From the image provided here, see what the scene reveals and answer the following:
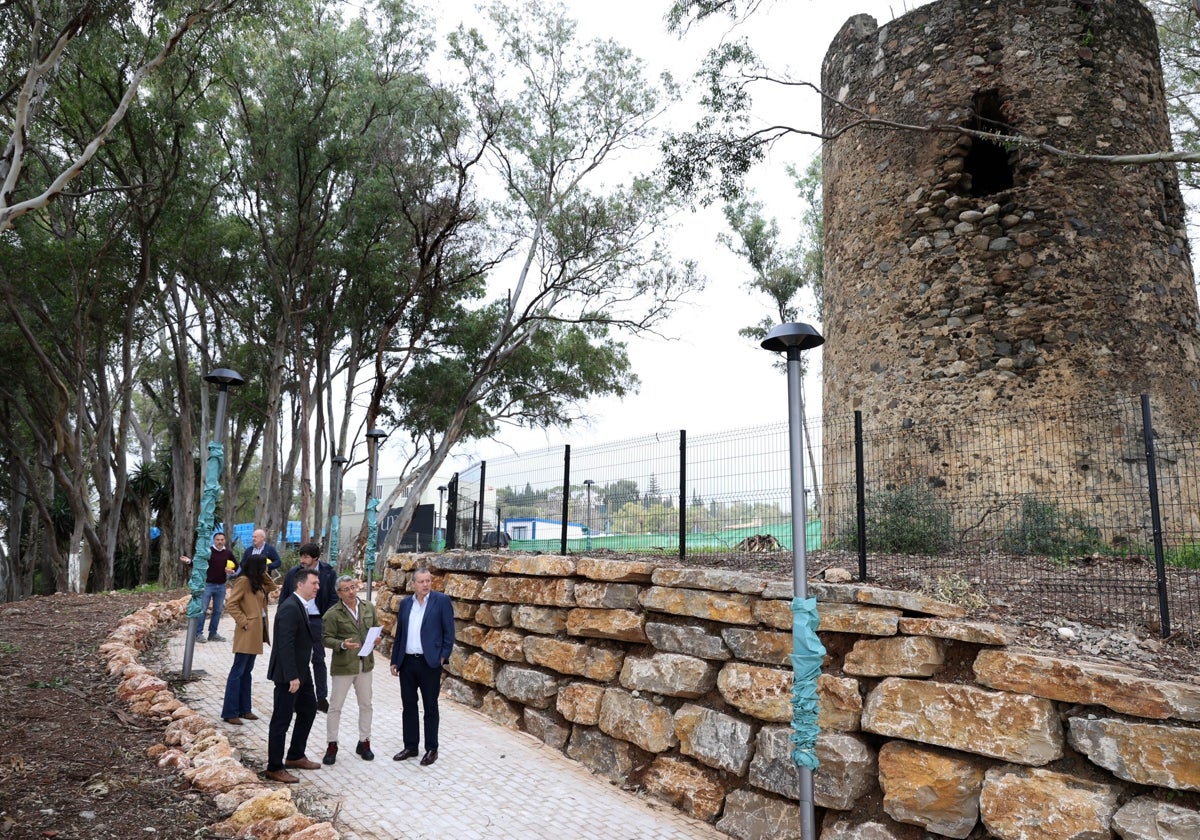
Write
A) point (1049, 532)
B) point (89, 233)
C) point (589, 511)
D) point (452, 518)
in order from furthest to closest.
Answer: point (89, 233), point (452, 518), point (589, 511), point (1049, 532)

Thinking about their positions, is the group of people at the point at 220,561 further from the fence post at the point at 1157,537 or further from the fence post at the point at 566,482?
the fence post at the point at 1157,537

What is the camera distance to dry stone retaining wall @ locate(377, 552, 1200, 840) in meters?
4.41

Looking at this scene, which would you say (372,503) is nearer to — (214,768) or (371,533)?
(371,533)

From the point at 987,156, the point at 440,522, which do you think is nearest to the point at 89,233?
the point at 440,522

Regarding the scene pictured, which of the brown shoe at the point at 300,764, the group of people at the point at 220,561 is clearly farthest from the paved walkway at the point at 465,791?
the group of people at the point at 220,561

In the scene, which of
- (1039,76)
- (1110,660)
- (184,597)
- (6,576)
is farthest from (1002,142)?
(6,576)

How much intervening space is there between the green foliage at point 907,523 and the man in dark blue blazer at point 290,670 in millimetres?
5297

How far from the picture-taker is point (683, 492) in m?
8.48

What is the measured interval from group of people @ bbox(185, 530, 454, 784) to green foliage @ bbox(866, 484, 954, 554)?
13.9 feet

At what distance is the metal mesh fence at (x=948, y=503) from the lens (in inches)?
300

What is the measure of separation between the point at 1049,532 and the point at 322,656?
6.92m

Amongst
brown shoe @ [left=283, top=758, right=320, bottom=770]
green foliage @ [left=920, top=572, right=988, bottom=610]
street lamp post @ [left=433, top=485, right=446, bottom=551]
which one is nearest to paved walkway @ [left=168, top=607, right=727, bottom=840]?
brown shoe @ [left=283, top=758, right=320, bottom=770]

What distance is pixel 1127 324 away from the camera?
29.4 feet

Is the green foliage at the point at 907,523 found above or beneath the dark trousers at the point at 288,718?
above
